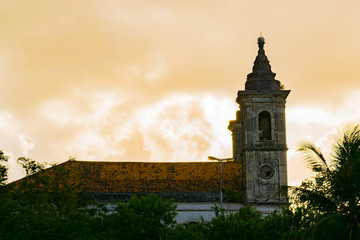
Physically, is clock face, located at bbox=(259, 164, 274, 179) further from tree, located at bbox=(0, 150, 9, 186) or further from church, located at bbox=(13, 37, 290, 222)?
tree, located at bbox=(0, 150, 9, 186)

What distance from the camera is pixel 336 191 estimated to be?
21734 mm

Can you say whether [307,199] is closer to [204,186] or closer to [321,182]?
[321,182]

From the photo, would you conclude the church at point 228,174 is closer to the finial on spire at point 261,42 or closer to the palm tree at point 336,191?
the finial on spire at point 261,42

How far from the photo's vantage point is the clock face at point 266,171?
4553 cm

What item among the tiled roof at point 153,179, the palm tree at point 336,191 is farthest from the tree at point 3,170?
the palm tree at point 336,191

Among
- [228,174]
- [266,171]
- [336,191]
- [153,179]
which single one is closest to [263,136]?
[266,171]

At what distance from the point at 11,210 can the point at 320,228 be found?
58.2 ft

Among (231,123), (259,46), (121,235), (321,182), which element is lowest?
(121,235)

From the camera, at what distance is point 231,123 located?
174 feet

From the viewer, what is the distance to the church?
44.4 metres

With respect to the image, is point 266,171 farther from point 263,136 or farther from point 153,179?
point 153,179

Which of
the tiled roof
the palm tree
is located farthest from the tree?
the palm tree

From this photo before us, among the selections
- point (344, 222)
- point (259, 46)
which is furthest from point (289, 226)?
point (259, 46)

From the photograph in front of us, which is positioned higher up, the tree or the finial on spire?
the finial on spire
